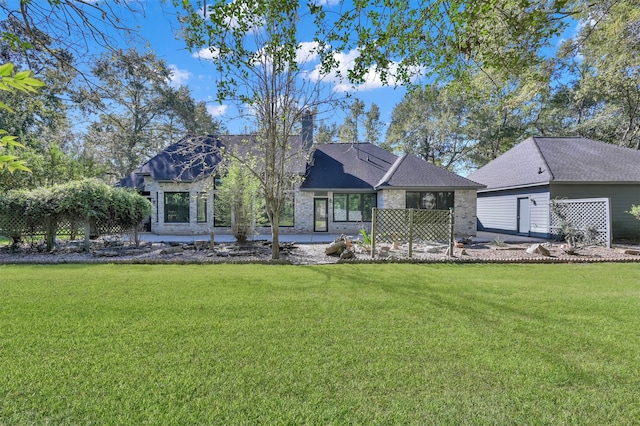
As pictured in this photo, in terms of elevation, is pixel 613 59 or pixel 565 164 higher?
pixel 613 59

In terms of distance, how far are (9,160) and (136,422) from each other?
172 centimetres

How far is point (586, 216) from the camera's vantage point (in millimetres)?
11188

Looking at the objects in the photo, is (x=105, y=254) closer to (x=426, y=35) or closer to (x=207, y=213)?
(x=207, y=213)

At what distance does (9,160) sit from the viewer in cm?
138

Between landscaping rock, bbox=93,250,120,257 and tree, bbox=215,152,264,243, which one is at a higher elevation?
tree, bbox=215,152,264,243

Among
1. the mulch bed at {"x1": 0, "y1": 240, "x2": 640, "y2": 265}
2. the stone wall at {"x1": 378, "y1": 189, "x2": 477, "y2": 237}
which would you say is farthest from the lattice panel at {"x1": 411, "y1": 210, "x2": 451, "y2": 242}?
the stone wall at {"x1": 378, "y1": 189, "x2": 477, "y2": 237}

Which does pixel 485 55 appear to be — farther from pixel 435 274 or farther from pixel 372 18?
pixel 435 274

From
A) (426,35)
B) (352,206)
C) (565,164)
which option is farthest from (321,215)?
(565,164)

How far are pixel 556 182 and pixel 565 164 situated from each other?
187 centimetres

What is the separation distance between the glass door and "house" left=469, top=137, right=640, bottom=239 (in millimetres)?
9148

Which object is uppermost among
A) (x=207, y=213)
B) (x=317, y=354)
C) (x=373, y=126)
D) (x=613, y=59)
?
(x=373, y=126)

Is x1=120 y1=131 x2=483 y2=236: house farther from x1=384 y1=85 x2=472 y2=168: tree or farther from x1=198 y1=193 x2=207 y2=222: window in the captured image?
x1=384 y1=85 x2=472 y2=168: tree

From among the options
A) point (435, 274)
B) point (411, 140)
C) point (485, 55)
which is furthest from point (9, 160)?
point (411, 140)

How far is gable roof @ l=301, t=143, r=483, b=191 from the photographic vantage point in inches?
559
